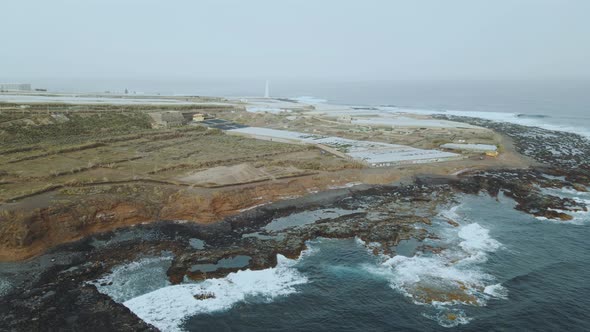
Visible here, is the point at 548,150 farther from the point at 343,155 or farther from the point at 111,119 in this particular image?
the point at 111,119

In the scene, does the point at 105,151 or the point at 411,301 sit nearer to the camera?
the point at 411,301

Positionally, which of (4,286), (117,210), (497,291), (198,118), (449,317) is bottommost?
(4,286)

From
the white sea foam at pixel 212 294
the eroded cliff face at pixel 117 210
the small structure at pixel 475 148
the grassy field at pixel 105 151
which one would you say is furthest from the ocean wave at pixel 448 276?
the small structure at pixel 475 148

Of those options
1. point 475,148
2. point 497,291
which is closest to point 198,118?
point 475,148

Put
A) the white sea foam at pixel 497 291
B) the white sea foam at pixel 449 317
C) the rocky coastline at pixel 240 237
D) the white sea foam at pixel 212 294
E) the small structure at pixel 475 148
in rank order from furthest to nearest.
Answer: the small structure at pixel 475 148 < the white sea foam at pixel 497 291 < the white sea foam at pixel 212 294 < the rocky coastline at pixel 240 237 < the white sea foam at pixel 449 317

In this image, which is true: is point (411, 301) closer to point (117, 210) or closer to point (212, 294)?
point (212, 294)

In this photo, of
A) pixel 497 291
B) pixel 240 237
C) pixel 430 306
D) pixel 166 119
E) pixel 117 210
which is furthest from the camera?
pixel 166 119

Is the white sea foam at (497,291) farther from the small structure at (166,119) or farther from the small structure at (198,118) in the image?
the small structure at (198,118)
